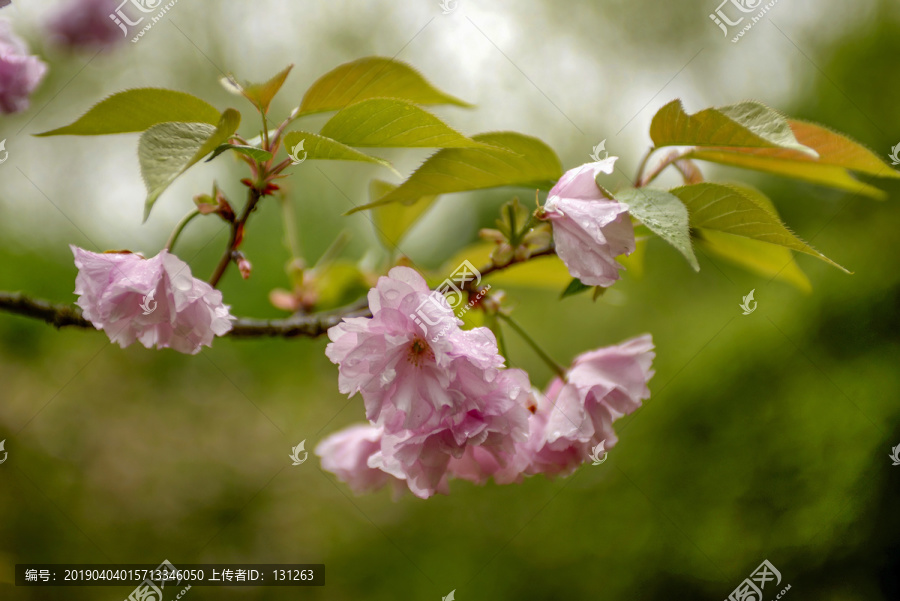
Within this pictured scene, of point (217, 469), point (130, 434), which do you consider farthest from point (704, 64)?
point (130, 434)

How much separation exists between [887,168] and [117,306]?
0.66 m

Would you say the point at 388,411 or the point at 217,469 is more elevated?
the point at 388,411

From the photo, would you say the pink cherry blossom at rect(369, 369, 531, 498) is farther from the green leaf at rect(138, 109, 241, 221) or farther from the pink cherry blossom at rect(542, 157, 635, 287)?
the green leaf at rect(138, 109, 241, 221)

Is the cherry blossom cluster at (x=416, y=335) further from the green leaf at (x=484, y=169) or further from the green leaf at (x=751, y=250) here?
the green leaf at (x=751, y=250)

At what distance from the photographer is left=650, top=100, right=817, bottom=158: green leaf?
413 mm

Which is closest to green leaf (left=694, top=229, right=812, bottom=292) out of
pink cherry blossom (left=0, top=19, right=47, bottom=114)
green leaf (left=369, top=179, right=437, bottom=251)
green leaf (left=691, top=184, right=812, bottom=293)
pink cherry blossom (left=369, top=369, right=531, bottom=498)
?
green leaf (left=691, top=184, right=812, bottom=293)

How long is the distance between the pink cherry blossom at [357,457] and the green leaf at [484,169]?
0.27 meters

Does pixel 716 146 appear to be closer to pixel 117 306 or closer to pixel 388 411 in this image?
pixel 388 411

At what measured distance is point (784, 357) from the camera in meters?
1.06

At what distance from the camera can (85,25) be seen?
104 centimetres

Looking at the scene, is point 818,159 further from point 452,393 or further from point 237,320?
point 237,320

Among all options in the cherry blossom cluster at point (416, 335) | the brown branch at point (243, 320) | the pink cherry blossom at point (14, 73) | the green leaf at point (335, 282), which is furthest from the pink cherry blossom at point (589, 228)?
the pink cherry blossom at point (14, 73)

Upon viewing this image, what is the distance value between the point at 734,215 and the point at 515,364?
4.39 feet

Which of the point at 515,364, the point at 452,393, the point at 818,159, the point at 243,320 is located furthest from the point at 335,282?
the point at 515,364
